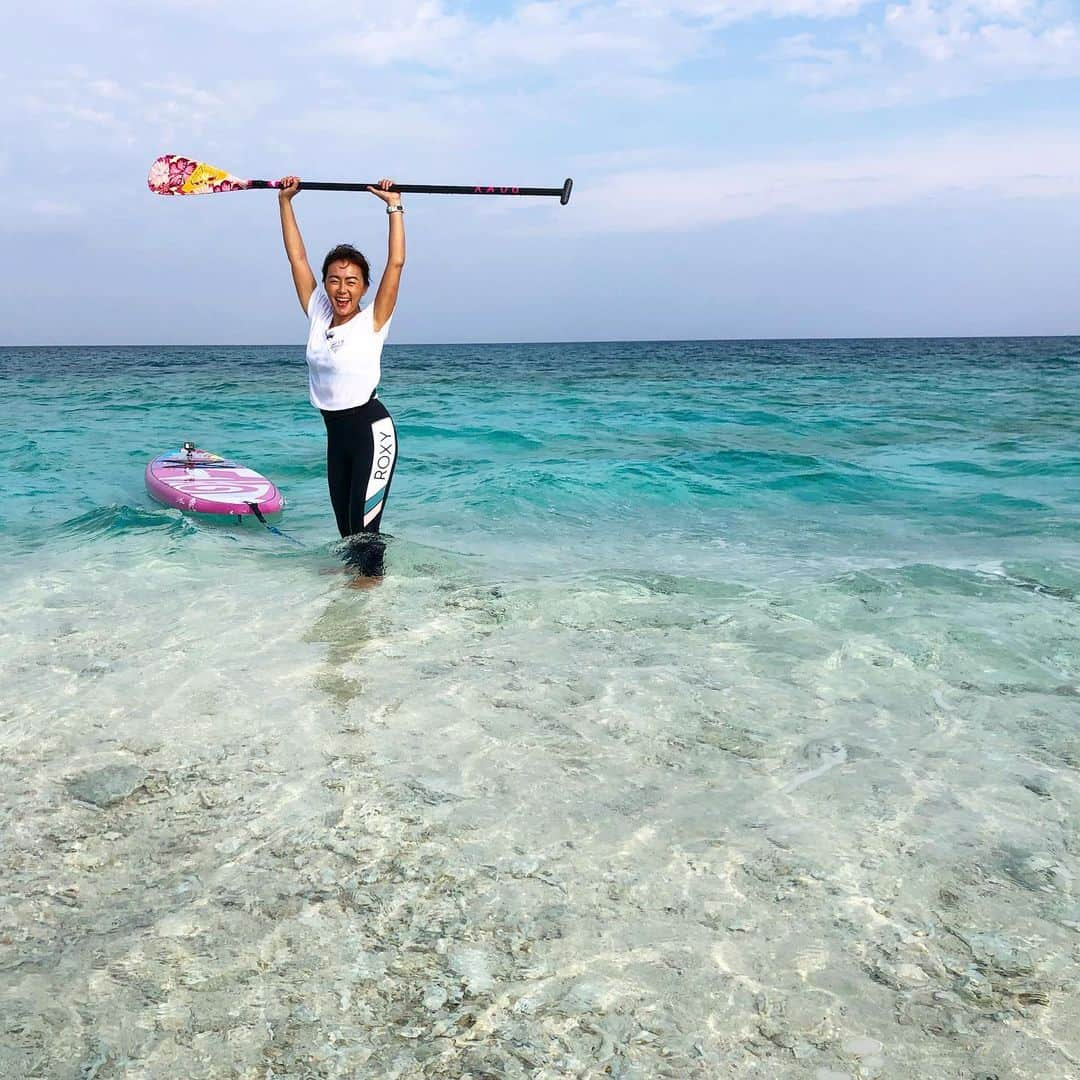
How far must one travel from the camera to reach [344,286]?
5.39 m

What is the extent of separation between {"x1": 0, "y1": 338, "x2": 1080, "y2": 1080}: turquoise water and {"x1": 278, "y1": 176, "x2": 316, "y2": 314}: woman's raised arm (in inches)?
72.8

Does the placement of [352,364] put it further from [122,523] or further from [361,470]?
[122,523]

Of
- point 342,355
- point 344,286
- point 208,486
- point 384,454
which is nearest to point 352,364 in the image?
point 342,355

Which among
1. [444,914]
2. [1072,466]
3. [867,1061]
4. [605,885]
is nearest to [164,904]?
[444,914]

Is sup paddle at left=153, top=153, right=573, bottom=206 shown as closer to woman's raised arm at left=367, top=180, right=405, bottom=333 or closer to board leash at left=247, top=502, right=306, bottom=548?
woman's raised arm at left=367, top=180, right=405, bottom=333

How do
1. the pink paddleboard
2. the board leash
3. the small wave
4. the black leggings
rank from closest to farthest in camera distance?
the black leggings < the small wave < the board leash < the pink paddleboard

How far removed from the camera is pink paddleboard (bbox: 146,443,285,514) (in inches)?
330

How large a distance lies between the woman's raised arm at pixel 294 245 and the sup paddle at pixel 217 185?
0.29ft

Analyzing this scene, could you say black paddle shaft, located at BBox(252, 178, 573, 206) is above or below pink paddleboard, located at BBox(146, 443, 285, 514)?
above

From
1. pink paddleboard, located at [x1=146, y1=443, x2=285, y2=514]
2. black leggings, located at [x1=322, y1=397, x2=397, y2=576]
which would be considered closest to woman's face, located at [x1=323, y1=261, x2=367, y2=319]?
black leggings, located at [x1=322, y1=397, x2=397, y2=576]

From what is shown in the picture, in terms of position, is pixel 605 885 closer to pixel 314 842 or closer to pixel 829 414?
pixel 314 842

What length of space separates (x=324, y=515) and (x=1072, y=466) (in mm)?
10037

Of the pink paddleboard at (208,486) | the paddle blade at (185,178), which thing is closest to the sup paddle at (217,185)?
the paddle blade at (185,178)

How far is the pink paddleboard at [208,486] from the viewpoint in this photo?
838cm
